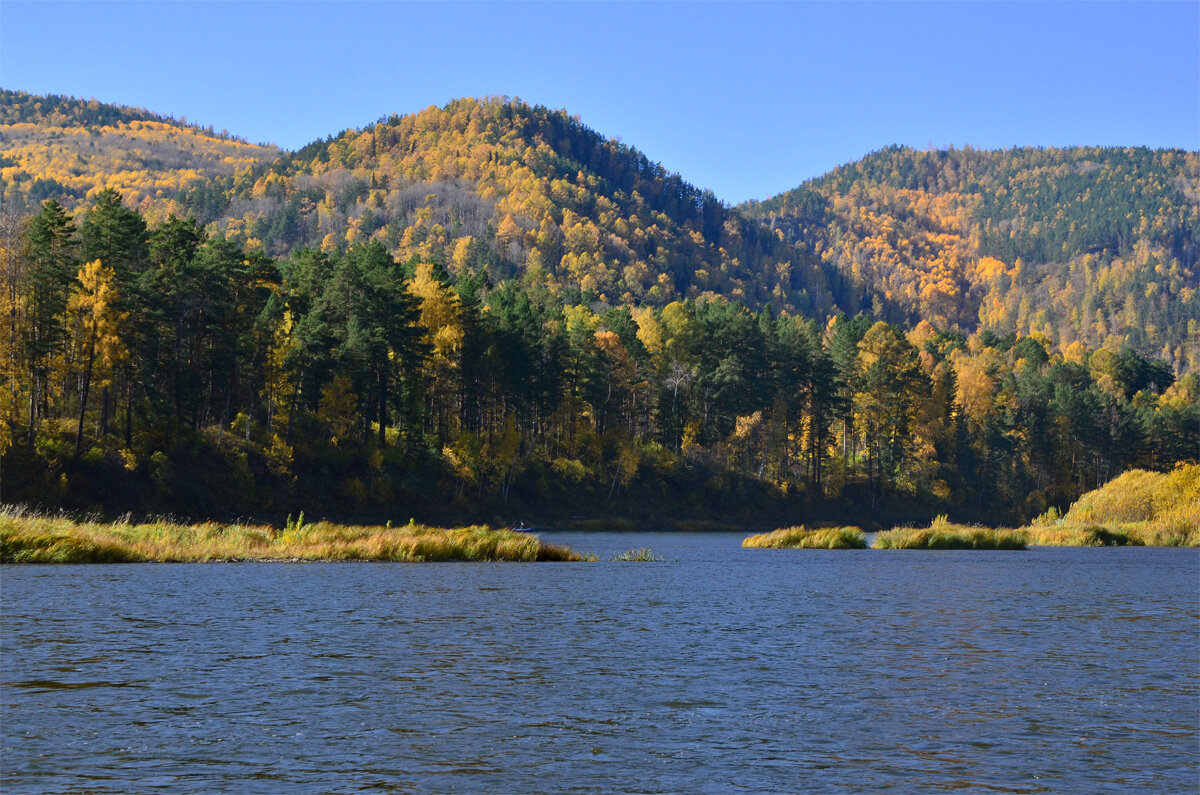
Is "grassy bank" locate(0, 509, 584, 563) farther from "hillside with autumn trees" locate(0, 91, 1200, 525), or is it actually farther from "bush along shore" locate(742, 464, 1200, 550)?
"hillside with autumn trees" locate(0, 91, 1200, 525)

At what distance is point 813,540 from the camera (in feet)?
255

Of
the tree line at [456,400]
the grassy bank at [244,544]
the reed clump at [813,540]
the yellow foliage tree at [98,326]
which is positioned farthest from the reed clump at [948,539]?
the yellow foliage tree at [98,326]

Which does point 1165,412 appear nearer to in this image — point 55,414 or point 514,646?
point 55,414

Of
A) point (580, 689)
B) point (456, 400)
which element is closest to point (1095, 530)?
point (456, 400)

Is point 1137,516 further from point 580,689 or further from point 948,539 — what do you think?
point 580,689

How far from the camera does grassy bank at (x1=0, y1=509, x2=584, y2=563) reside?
46.9 m

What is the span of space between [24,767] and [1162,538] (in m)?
84.8

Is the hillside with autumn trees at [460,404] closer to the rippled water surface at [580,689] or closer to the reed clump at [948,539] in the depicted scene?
the reed clump at [948,539]

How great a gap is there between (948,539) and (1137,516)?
75.4ft

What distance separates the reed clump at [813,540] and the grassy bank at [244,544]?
22267mm

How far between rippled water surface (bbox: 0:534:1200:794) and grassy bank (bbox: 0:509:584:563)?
17.9ft

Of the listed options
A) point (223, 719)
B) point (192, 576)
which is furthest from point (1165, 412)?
point (223, 719)

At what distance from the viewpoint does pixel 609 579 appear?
4850 centimetres

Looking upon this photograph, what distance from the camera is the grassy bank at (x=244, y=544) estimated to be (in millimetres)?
46906
